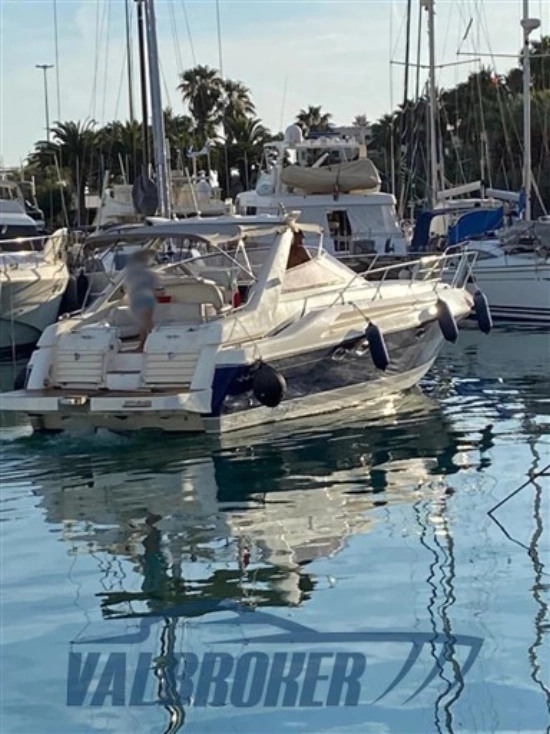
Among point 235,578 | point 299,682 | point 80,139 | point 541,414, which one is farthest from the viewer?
point 80,139

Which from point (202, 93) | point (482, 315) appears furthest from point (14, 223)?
point (202, 93)

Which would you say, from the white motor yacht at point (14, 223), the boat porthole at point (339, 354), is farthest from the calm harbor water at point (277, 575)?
the white motor yacht at point (14, 223)

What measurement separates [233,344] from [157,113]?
323 inches

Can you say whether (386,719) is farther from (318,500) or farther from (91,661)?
(318,500)

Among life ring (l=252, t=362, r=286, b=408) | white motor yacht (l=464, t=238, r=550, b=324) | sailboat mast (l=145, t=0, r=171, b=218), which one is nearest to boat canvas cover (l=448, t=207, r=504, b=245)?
white motor yacht (l=464, t=238, r=550, b=324)

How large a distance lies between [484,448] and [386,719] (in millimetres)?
6337

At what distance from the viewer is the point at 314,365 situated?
12.4 m

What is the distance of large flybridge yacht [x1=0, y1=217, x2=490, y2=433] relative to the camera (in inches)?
449

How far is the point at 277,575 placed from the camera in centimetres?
746

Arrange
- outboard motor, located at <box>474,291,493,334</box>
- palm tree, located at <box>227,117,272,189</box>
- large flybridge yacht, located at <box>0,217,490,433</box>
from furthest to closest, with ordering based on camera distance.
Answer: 1. palm tree, located at <box>227,117,272,189</box>
2. outboard motor, located at <box>474,291,493,334</box>
3. large flybridge yacht, located at <box>0,217,490,433</box>

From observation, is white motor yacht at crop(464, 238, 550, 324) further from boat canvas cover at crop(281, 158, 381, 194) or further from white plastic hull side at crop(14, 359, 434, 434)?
white plastic hull side at crop(14, 359, 434, 434)

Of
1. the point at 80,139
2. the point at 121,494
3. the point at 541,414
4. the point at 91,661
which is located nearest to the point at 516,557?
the point at 91,661

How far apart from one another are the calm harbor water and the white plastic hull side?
0.12 m

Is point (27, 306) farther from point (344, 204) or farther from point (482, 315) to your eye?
point (482, 315)
